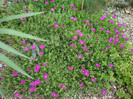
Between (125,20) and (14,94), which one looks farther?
(125,20)

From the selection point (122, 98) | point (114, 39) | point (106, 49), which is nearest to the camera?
point (122, 98)

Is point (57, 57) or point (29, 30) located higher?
point (29, 30)

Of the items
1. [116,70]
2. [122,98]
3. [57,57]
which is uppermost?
[57,57]

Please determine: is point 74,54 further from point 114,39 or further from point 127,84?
point 127,84

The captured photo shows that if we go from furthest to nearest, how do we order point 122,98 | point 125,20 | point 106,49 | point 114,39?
point 125,20 < point 114,39 < point 106,49 < point 122,98


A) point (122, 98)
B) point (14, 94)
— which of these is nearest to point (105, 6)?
point (122, 98)

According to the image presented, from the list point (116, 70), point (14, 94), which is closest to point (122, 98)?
point (116, 70)
